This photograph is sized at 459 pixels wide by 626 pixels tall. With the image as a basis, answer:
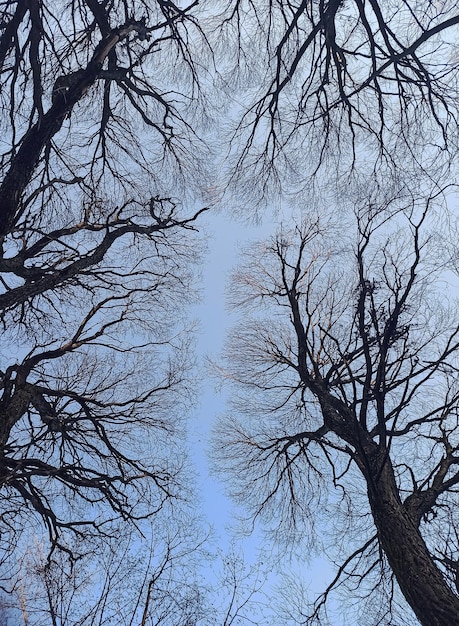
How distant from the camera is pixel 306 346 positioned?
619 cm

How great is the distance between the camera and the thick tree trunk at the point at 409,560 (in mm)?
3376

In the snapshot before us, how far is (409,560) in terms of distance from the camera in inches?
148

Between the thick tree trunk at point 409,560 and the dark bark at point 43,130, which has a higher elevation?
the dark bark at point 43,130

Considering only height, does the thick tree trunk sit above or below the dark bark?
below

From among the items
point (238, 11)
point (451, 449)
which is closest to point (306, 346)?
point (451, 449)

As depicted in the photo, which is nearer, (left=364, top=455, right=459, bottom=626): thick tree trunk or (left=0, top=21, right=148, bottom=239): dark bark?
(left=364, top=455, right=459, bottom=626): thick tree trunk

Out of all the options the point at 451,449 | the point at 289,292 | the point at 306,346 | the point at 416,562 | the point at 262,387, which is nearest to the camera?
the point at 416,562

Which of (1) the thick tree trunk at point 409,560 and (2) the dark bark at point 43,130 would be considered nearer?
(1) the thick tree trunk at point 409,560

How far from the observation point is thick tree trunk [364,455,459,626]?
3.38 m

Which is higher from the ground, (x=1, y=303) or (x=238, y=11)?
(x=238, y=11)

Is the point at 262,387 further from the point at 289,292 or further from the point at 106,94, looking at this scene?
the point at 106,94

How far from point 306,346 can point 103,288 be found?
3.32 m

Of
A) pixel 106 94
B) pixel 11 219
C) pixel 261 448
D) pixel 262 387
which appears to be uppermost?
pixel 106 94

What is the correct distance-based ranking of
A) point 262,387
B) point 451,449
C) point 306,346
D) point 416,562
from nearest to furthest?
point 416,562 → point 451,449 → point 306,346 → point 262,387
